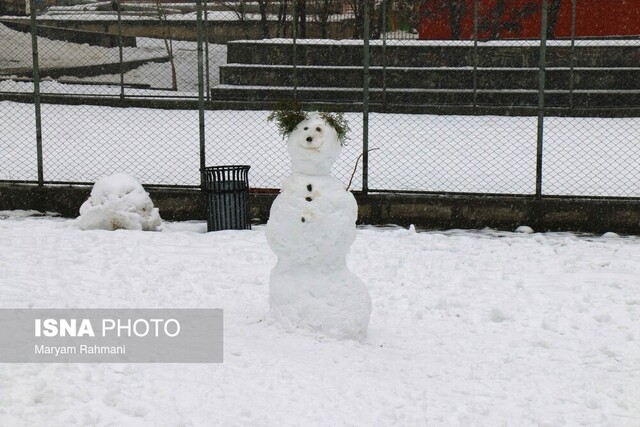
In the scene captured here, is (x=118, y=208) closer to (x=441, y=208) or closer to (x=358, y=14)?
(x=441, y=208)

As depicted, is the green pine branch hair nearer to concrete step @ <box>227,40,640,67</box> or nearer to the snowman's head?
the snowman's head

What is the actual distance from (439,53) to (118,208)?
42.2 ft

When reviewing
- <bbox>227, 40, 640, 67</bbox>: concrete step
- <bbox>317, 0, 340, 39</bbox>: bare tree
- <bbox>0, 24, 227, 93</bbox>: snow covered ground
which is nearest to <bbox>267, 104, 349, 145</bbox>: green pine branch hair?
A: <bbox>227, 40, 640, 67</bbox>: concrete step

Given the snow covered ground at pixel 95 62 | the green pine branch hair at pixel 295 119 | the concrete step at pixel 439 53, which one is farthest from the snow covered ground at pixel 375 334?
the snow covered ground at pixel 95 62

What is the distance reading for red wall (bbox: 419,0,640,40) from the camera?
867 inches

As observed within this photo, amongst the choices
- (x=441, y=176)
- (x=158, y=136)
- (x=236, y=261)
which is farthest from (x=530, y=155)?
(x=236, y=261)

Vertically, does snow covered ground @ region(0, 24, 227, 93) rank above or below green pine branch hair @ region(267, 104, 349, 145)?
above

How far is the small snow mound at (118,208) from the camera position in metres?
10.1

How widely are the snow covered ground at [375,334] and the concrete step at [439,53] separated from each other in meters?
11.5

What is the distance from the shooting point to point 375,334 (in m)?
7.20

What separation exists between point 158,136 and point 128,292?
990 cm

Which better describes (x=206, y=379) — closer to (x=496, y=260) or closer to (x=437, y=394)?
(x=437, y=394)

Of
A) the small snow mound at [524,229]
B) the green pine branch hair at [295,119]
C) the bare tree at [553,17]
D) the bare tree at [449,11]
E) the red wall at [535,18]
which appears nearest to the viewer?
the green pine branch hair at [295,119]

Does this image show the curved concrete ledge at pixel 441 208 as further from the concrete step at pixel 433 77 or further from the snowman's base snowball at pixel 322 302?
the concrete step at pixel 433 77
